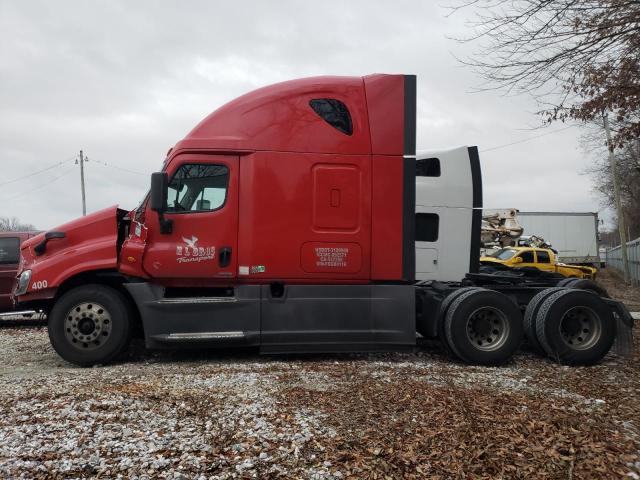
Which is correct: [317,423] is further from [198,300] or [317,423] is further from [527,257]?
[527,257]

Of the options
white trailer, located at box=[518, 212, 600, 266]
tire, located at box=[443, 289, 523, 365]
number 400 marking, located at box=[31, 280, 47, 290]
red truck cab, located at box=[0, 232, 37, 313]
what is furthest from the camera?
white trailer, located at box=[518, 212, 600, 266]

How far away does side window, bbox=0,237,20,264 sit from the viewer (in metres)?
10.4

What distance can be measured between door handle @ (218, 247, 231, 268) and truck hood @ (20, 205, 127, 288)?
4.31 ft

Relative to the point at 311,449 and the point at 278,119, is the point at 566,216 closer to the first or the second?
the point at 278,119

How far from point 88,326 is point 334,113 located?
4154 millimetres

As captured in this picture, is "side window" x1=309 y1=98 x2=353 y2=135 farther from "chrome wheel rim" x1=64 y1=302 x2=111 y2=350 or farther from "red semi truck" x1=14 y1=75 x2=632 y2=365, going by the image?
"chrome wheel rim" x1=64 y1=302 x2=111 y2=350

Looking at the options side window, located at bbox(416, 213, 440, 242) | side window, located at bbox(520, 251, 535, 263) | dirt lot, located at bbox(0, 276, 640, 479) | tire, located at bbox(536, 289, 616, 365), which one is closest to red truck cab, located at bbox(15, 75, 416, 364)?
dirt lot, located at bbox(0, 276, 640, 479)

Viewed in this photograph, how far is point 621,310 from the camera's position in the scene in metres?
7.25

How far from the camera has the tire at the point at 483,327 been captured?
674 centimetres

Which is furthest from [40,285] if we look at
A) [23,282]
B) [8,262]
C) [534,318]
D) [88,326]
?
[534,318]

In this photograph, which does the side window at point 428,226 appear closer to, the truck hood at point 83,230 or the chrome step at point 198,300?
the chrome step at point 198,300

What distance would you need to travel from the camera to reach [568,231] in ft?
104

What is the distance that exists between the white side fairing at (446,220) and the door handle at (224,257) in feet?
10.2

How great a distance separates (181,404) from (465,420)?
2.49m
